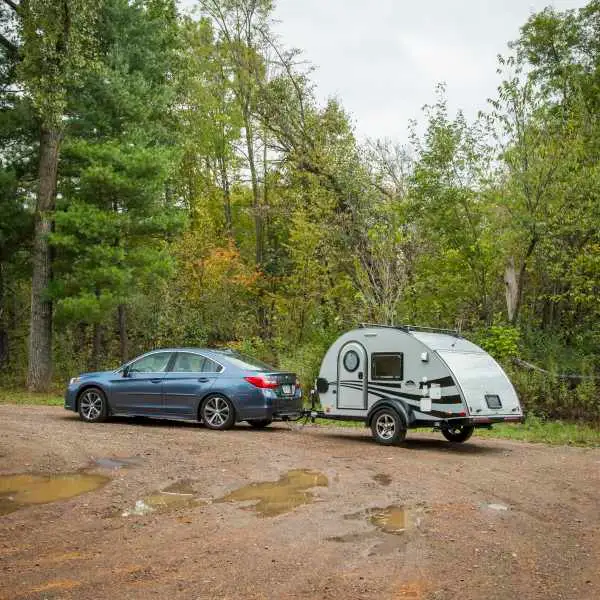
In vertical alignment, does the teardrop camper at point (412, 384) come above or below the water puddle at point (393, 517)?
above

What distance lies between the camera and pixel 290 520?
305 inches

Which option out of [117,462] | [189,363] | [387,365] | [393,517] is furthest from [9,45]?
[393,517]

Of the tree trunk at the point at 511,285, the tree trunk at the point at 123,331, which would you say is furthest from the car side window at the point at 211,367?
the tree trunk at the point at 123,331

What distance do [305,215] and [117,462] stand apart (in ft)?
55.6

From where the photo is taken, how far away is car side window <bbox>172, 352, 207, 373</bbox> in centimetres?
1488

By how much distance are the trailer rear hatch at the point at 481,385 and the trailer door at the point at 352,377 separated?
61.0 inches

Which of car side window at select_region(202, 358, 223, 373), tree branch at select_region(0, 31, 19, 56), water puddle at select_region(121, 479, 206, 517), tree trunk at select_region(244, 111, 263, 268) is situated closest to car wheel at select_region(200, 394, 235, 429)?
car side window at select_region(202, 358, 223, 373)

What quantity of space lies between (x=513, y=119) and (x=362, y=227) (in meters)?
5.79

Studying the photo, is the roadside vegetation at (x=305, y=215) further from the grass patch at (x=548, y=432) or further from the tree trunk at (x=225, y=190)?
the tree trunk at (x=225, y=190)

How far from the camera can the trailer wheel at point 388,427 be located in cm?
1320

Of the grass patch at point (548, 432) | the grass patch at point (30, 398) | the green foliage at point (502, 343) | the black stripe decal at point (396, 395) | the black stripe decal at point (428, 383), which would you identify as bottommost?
the grass patch at point (548, 432)

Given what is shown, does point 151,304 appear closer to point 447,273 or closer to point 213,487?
point 447,273

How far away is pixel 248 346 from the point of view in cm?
2702

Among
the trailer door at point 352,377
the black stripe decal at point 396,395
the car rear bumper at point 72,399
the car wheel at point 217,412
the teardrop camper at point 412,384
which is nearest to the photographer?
the black stripe decal at point 396,395
